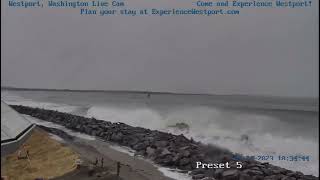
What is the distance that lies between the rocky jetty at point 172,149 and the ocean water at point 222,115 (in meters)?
0.06

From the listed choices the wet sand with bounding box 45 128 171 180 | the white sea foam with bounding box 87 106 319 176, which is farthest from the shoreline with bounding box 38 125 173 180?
the white sea foam with bounding box 87 106 319 176

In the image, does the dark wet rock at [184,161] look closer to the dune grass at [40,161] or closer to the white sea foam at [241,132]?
the white sea foam at [241,132]

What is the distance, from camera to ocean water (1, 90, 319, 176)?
3219 millimetres

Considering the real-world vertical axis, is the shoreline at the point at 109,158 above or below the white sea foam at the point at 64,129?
below

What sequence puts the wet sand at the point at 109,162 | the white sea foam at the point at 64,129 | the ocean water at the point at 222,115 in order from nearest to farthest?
1. the ocean water at the point at 222,115
2. the wet sand at the point at 109,162
3. the white sea foam at the point at 64,129

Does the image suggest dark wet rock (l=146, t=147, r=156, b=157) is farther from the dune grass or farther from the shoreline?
the dune grass

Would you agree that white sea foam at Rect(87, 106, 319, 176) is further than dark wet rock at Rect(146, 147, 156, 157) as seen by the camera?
No

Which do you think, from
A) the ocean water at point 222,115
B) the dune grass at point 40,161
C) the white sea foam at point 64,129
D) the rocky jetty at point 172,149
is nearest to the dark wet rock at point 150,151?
the rocky jetty at point 172,149

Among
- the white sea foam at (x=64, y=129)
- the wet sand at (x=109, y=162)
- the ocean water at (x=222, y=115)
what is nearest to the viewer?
the ocean water at (x=222, y=115)

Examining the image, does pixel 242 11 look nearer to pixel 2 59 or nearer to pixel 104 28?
pixel 104 28

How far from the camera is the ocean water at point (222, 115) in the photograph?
10.6ft

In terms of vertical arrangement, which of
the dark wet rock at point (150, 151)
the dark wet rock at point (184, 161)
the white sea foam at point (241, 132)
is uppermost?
the white sea foam at point (241, 132)

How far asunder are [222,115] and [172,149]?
0.52 meters

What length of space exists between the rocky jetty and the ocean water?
6 centimetres
